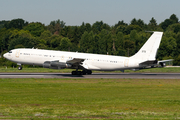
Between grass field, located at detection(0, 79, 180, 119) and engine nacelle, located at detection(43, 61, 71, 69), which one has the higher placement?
engine nacelle, located at detection(43, 61, 71, 69)

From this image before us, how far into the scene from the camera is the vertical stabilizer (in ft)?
168

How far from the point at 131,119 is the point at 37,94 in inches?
524

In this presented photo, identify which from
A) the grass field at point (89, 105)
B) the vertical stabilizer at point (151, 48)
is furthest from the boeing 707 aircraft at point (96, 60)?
the grass field at point (89, 105)

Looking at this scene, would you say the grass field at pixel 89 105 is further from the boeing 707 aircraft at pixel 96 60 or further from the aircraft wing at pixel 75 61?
the boeing 707 aircraft at pixel 96 60

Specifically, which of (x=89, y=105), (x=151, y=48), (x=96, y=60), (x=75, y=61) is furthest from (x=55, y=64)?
(x=89, y=105)

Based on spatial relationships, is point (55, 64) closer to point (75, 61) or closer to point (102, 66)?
point (75, 61)

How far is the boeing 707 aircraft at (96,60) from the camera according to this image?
51125 millimetres

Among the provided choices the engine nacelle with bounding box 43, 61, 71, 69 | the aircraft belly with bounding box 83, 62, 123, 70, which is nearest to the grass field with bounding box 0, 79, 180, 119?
the engine nacelle with bounding box 43, 61, 71, 69

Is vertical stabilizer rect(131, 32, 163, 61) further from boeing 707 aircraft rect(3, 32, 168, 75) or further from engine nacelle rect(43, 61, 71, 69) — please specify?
engine nacelle rect(43, 61, 71, 69)

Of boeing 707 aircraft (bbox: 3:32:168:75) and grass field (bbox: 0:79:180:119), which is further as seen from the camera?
boeing 707 aircraft (bbox: 3:32:168:75)

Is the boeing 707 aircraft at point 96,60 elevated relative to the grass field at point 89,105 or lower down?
elevated

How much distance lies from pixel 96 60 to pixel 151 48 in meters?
9.61

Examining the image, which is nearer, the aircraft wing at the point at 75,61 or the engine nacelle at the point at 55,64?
the aircraft wing at the point at 75,61

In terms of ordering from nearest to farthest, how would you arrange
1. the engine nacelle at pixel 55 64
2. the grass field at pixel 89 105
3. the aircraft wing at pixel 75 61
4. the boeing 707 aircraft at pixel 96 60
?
the grass field at pixel 89 105
the aircraft wing at pixel 75 61
the engine nacelle at pixel 55 64
the boeing 707 aircraft at pixel 96 60
